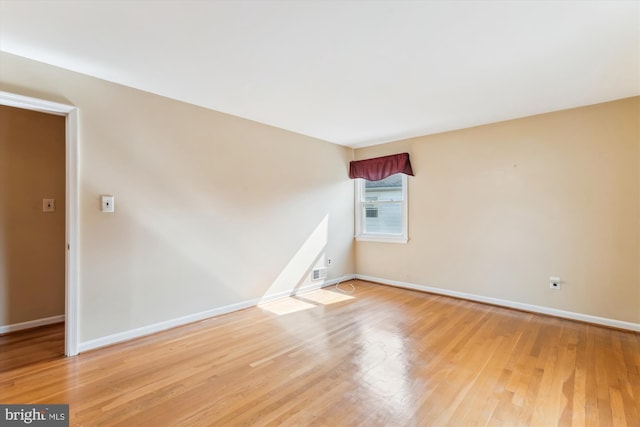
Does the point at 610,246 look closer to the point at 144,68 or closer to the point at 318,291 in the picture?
the point at 318,291

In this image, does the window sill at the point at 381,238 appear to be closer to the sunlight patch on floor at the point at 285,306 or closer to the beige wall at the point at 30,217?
the sunlight patch on floor at the point at 285,306

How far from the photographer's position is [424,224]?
4.41m

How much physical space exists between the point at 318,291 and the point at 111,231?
2823mm

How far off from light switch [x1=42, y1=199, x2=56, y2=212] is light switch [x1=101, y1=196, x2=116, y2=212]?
47.4 inches

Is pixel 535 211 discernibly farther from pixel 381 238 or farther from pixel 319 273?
pixel 319 273

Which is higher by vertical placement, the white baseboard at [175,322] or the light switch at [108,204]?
the light switch at [108,204]

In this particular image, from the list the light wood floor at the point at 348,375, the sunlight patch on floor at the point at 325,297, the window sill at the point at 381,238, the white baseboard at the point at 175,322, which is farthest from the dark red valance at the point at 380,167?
the light wood floor at the point at 348,375

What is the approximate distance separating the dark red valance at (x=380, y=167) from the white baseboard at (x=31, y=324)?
440cm

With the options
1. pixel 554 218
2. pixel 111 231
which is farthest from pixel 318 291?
pixel 554 218

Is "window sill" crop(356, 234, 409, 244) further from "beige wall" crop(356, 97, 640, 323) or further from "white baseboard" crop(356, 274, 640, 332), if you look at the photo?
"white baseboard" crop(356, 274, 640, 332)

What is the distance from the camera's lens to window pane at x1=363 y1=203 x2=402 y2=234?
15.7ft

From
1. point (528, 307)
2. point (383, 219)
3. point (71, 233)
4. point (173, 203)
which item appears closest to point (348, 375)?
point (173, 203)

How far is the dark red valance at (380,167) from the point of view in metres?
4.50

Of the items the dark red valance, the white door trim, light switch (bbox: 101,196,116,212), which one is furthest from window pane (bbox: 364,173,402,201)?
the white door trim
